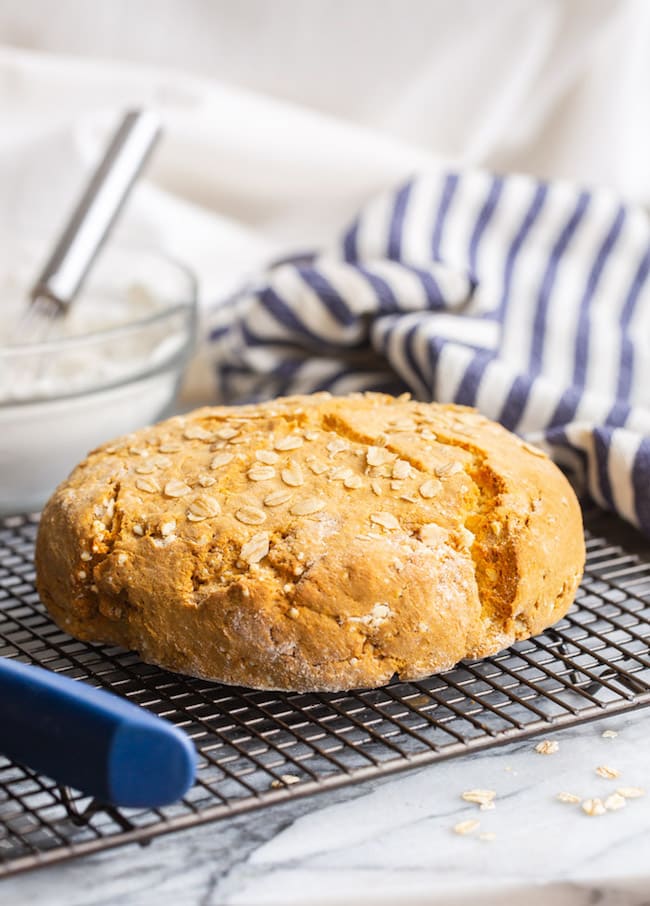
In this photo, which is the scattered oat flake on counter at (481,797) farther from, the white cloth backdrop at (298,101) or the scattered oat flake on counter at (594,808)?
the white cloth backdrop at (298,101)

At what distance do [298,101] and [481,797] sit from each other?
1986 mm

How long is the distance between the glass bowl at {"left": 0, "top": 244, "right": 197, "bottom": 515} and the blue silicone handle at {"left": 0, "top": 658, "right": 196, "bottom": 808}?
0.73m

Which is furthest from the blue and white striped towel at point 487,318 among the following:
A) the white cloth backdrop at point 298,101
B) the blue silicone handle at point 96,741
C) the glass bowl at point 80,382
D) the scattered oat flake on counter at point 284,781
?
the blue silicone handle at point 96,741

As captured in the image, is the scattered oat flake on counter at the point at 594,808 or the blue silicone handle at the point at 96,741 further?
the scattered oat flake on counter at the point at 594,808

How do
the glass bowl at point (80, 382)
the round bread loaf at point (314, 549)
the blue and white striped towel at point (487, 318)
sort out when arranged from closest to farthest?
1. the round bread loaf at point (314, 549)
2. the glass bowl at point (80, 382)
3. the blue and white striped towel at point (487, 318)

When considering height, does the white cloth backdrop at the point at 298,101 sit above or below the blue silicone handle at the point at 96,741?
above

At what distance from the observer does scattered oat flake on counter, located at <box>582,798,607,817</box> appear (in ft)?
3.77

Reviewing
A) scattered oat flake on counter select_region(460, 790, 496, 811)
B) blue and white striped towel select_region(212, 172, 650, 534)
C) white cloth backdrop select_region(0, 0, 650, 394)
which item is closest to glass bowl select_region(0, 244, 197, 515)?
blue and white striped towel select_region(212, 172, 650, 534)

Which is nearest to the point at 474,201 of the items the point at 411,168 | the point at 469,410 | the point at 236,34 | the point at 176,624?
the point at 411,168

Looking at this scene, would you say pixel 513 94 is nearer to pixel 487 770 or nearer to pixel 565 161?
pixel 565 161

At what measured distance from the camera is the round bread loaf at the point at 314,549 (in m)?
1.21

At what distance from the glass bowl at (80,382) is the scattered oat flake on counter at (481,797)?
2.79ft

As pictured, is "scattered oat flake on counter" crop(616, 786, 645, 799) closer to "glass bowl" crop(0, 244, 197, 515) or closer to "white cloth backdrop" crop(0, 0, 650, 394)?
"glass bowl" crop(0, 244, 197, 515)

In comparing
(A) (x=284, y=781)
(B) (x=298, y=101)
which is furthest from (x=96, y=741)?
(B) (x=298, y=101)
